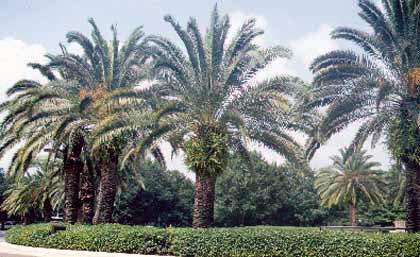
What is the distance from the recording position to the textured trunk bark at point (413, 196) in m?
16.9

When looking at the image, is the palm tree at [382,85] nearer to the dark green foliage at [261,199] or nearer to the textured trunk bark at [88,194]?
the textured trunk bark at [88,194]

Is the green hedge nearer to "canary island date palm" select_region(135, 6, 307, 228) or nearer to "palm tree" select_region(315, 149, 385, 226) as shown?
"canary island date palm" select_region(135, 6, 307, 228)

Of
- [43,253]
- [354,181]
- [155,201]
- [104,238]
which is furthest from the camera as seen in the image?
[155,201]

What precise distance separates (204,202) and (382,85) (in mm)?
8211

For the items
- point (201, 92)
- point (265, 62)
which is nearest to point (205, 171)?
point (201, 92)

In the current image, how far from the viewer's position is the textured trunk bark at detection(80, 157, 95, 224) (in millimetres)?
24078

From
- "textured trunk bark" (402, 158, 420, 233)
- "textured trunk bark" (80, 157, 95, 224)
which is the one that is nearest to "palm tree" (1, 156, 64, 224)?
"textured trunk bark" (80, 157, 95, 224)

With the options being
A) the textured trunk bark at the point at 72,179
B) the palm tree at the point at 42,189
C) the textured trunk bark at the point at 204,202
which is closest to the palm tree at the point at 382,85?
the textured trunk bark at the point at 204,202

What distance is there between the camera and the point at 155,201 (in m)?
49.6

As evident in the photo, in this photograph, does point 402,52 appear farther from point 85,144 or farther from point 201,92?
Result: point 85,144

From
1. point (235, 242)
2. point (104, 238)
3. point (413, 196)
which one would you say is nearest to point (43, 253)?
point (104, 238)

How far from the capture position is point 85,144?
960 inches

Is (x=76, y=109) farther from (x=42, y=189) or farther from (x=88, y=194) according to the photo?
(x=42, y=189)

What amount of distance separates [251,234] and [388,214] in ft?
147
